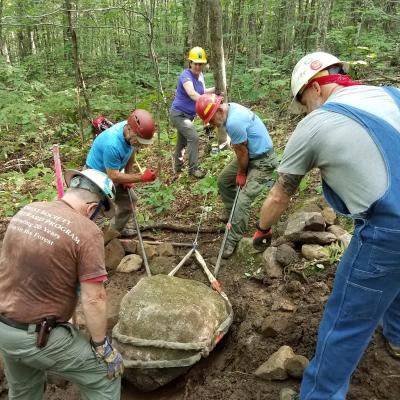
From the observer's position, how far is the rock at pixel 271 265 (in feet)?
15.2

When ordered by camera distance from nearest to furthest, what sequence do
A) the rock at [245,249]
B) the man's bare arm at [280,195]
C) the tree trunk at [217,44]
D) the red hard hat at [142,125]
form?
the man's bare arm at [280,195], the red hard hat at [142,125], the rock at [245,249], the tree trunk at [217,44]

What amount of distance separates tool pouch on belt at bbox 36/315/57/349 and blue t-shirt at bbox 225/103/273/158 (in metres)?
3.13

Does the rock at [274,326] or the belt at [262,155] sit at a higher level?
the belt at [262,155]

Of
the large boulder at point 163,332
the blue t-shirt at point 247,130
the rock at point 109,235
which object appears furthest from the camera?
the rock at point 109,235

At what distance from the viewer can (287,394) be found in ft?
10.1

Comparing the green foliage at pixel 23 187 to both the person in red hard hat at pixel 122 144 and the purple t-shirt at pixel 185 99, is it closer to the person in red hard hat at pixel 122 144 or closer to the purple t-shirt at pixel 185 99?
the person in red hard hat at pixel 122 144

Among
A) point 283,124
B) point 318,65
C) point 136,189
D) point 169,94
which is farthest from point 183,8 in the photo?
point 318,65

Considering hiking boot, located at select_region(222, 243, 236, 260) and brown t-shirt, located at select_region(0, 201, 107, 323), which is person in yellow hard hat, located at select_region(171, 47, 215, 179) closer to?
hiking boot, located at select_region(222, 243, 236, 260)

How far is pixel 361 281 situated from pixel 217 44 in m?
5.80

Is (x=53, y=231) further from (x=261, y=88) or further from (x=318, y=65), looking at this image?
(x=261, y=88)

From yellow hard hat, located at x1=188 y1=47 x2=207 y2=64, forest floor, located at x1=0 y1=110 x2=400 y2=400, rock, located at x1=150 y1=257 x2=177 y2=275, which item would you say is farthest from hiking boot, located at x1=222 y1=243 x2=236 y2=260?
yellow hard hat, located at x1=188 y1=47 x2=207 y2=64

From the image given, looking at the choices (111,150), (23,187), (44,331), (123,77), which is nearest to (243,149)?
(111,150)

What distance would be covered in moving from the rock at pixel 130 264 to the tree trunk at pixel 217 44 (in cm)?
371

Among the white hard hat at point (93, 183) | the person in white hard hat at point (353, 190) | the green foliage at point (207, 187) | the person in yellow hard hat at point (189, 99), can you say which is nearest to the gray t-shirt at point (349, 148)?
the person in white hard hat at point (353, 190)
